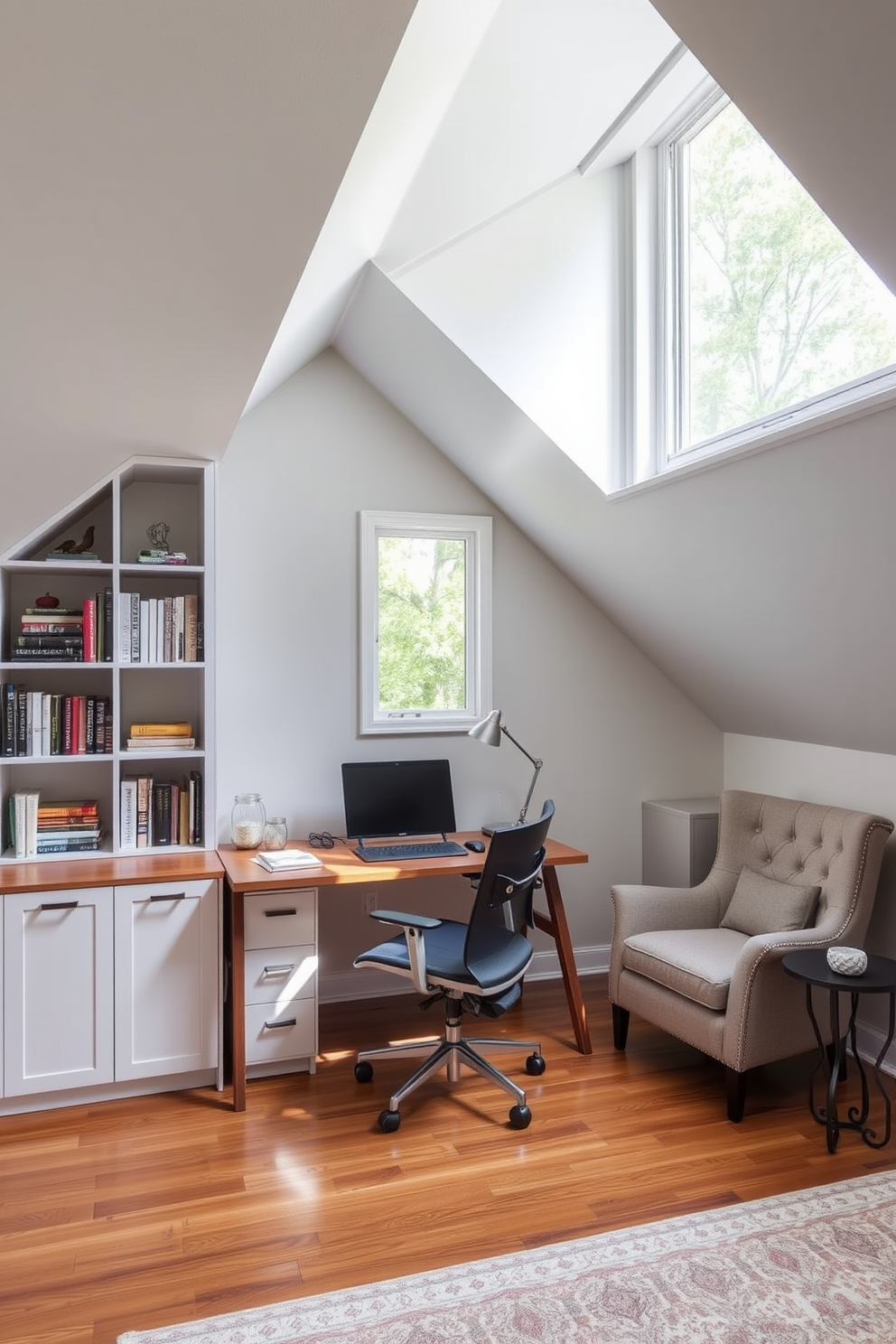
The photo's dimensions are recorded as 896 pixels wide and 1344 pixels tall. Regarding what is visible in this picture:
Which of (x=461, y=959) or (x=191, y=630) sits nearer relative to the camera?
(x=461, y=959)

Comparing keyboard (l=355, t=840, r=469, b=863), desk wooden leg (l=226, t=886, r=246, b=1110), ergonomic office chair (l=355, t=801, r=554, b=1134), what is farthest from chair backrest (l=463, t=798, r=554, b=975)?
desk wooden leg (l=226, t=886, r=246, b=1110)

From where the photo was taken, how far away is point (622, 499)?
3.23m

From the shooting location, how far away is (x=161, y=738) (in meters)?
3.35

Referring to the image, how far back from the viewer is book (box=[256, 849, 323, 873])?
3.11 m

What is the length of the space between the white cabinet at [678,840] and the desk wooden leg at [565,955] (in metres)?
A: 0.77

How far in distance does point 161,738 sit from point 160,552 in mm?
693

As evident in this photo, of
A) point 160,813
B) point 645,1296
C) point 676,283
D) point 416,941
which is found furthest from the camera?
point 160,813

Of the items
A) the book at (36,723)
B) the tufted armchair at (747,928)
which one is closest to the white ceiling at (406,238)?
the tufted armchair at (747,928)

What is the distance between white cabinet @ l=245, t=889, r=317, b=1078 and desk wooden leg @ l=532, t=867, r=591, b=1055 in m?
0.86

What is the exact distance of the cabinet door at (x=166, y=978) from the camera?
2.96 meters

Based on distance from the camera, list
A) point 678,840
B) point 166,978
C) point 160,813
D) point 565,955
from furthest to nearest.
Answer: point 678,840
point 565,955
point 160,813
point 166,978

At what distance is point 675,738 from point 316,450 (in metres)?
2.16

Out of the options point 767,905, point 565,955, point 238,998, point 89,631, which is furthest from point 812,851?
point 89,631

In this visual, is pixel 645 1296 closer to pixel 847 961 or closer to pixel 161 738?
pixel 847 961
